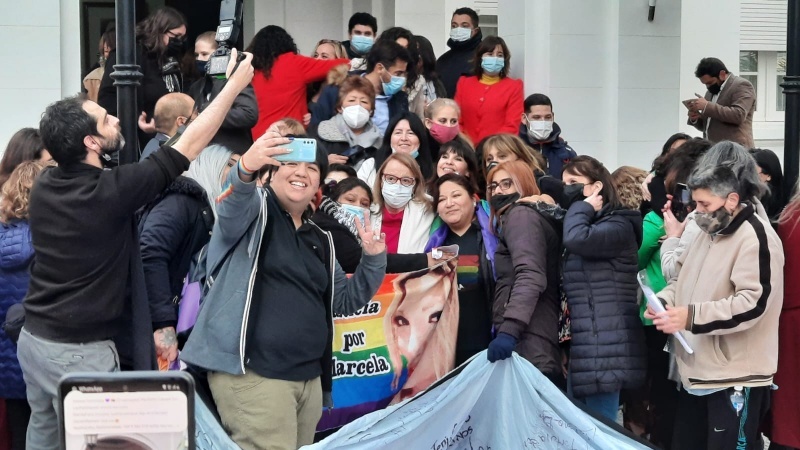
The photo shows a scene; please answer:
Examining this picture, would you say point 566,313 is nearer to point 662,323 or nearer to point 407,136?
point 662,323

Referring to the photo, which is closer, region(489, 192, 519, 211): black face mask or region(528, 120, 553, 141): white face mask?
region(489, 192, 519, 211): black face mask

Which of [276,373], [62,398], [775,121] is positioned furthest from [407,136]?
[775,121]

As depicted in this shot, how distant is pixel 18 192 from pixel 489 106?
4313mm

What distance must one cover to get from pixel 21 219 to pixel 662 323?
11.1 ft

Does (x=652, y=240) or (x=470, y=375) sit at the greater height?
(x=652, y=240)

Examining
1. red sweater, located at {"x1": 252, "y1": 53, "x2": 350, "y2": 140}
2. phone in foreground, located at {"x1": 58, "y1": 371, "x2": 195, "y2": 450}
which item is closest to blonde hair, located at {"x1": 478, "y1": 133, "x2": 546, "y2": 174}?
red sweater, located at {"x1": 252, "y1": 53, "x2": 350, "y2": 140}

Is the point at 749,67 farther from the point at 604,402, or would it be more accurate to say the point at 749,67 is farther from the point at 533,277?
the point at 533,277

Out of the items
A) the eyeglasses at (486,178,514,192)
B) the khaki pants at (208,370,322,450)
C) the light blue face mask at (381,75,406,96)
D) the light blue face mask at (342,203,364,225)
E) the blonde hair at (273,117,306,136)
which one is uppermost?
the light blue face mask at (381,75,406,96)

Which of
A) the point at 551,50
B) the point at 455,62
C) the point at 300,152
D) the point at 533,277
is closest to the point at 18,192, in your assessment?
the point at 300,152

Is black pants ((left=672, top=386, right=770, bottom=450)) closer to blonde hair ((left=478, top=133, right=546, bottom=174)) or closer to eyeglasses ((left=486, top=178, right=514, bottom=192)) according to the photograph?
eyeglasses ((left=486, top=178, right=514, bottom=192))

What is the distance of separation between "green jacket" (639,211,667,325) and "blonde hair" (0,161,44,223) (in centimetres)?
355

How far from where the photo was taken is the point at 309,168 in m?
5.33

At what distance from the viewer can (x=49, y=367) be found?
4.98 meters

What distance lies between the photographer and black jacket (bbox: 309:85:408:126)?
8820 millimetres
